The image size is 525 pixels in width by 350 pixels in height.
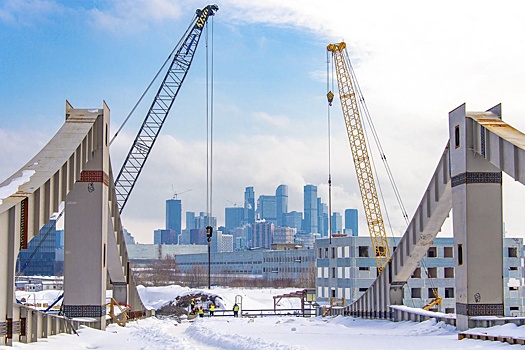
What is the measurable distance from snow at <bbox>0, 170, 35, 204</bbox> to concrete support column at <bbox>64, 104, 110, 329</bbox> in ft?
23.3

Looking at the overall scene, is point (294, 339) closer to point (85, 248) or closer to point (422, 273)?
point (85, 248)

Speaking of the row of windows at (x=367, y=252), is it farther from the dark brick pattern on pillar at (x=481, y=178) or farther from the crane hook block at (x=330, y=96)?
the dark brick pattern on pillar at (x=481, y=178)

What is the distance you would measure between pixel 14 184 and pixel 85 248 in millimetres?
9163

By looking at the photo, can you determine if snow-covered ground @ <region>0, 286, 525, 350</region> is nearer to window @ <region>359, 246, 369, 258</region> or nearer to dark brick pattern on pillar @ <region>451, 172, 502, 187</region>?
dark brick pattern on pillar @ <region>451, 172, 502, 187</region>

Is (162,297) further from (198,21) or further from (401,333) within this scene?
(401,333)

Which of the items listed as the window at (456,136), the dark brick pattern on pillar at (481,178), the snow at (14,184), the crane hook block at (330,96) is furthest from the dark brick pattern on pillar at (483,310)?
the crane hook block at (330,96)

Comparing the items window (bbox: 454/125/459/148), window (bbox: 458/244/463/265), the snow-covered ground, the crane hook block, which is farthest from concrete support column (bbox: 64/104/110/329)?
the crane hook block

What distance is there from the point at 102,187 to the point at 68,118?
121 inches

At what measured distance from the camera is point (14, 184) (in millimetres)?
22531

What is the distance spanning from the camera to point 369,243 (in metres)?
104

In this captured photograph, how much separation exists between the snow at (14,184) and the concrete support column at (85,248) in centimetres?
709

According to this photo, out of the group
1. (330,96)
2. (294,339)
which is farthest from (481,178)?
(330,96)

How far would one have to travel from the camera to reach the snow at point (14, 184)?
21438mm

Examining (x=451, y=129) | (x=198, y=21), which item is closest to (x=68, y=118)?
(x=451, y=129)
